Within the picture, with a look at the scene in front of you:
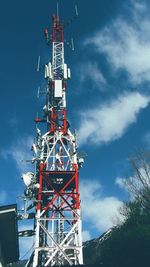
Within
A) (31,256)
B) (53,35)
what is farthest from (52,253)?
(53,35)

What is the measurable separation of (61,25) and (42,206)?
80.8ft

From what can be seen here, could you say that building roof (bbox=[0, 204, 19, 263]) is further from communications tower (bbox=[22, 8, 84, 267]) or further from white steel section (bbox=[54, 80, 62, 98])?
white steel section (bbox=[54, 80, 62, 98])

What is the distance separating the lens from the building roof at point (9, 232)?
24.4 m

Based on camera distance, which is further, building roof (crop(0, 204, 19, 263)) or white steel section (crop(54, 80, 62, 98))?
white steel section (crop(54, 80, 62, 98))

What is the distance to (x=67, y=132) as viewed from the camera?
35438 millimetres

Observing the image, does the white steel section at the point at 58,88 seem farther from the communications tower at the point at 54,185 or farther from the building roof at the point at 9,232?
the building roof at the point at 9,232

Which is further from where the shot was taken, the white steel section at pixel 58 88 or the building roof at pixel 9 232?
the white steel section at pixel 58 88

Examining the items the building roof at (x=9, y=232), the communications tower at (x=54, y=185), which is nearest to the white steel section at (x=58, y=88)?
the communications tower at (x=54, y=185)

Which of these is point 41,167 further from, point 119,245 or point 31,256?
point 119,245

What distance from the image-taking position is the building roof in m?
24.4

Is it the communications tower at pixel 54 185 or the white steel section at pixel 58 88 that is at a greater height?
the white steel section at pixel 58 88

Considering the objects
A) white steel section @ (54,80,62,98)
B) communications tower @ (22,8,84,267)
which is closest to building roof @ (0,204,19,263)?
communications tower @ (22,8,84,267)

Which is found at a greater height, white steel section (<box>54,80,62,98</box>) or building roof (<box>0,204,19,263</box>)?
white steel section (<box>54,80,62,98</box>)

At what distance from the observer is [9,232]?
1118 inches
